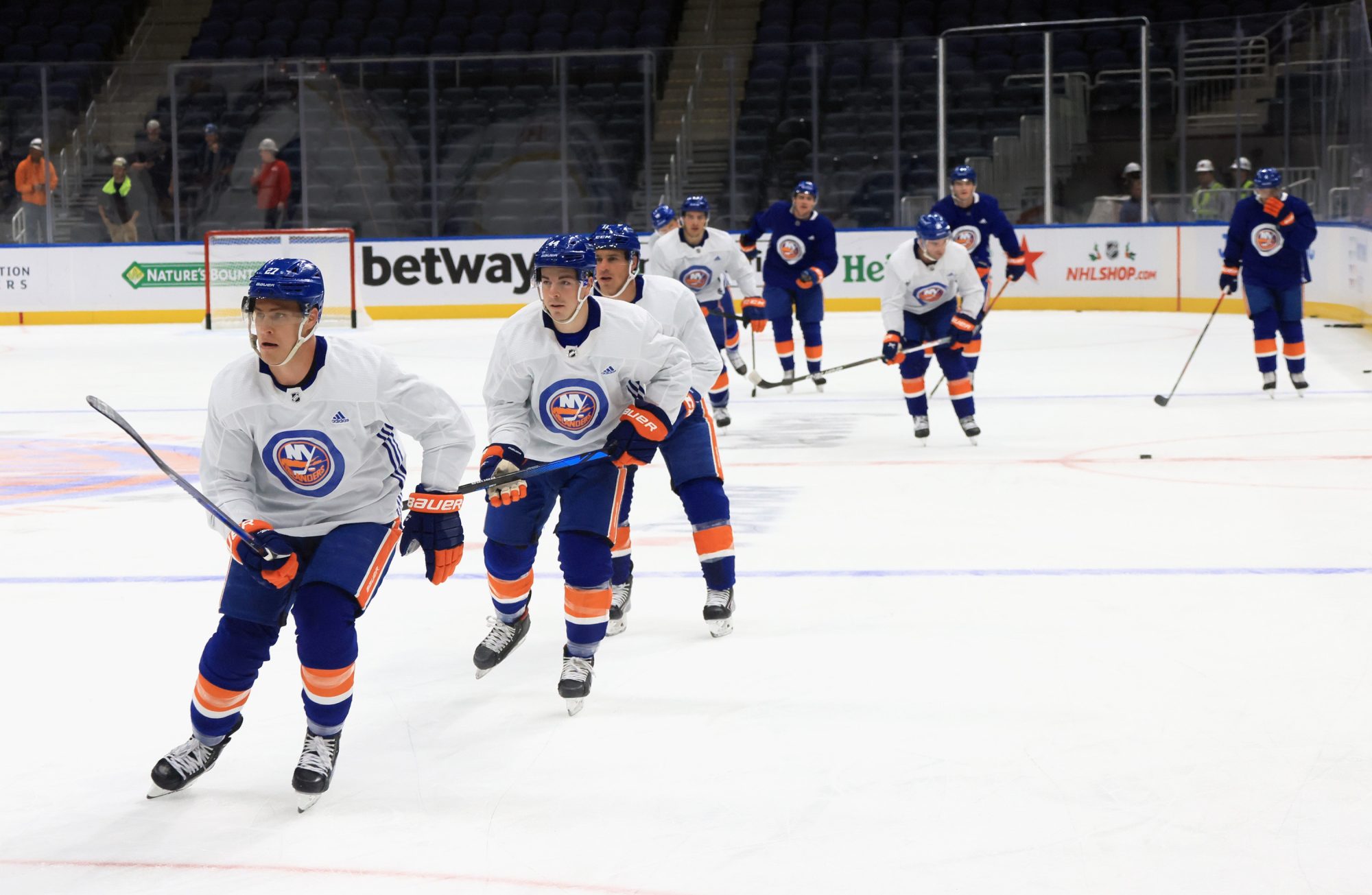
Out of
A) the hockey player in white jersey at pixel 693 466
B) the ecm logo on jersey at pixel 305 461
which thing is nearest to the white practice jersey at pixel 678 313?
the hockey player in white jersey at pixel 693 466

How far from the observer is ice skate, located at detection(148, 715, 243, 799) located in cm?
287

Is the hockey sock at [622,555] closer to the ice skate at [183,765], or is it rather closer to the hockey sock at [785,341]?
the ice skate at [183,765]

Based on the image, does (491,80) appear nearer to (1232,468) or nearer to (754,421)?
(754,421)

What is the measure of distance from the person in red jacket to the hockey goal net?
17.0 inches

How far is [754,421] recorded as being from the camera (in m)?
8.65

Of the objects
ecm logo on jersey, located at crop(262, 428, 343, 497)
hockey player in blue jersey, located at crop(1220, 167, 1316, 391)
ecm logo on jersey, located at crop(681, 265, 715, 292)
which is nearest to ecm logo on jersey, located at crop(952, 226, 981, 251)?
hockey player in blue jersey, located at crop(1220, 167, 1316, 391)

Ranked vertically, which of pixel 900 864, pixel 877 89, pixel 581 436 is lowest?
pixel 900 864

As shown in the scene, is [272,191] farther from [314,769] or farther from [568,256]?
[314,769]

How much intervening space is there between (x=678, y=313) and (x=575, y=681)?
1.37 metres

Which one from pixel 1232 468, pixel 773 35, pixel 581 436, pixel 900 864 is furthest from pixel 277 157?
pixel 900 864

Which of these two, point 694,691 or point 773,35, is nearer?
point 694,691

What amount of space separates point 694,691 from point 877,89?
44.5ft

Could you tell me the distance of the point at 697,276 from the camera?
26.9 ft

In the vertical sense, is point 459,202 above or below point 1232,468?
above
